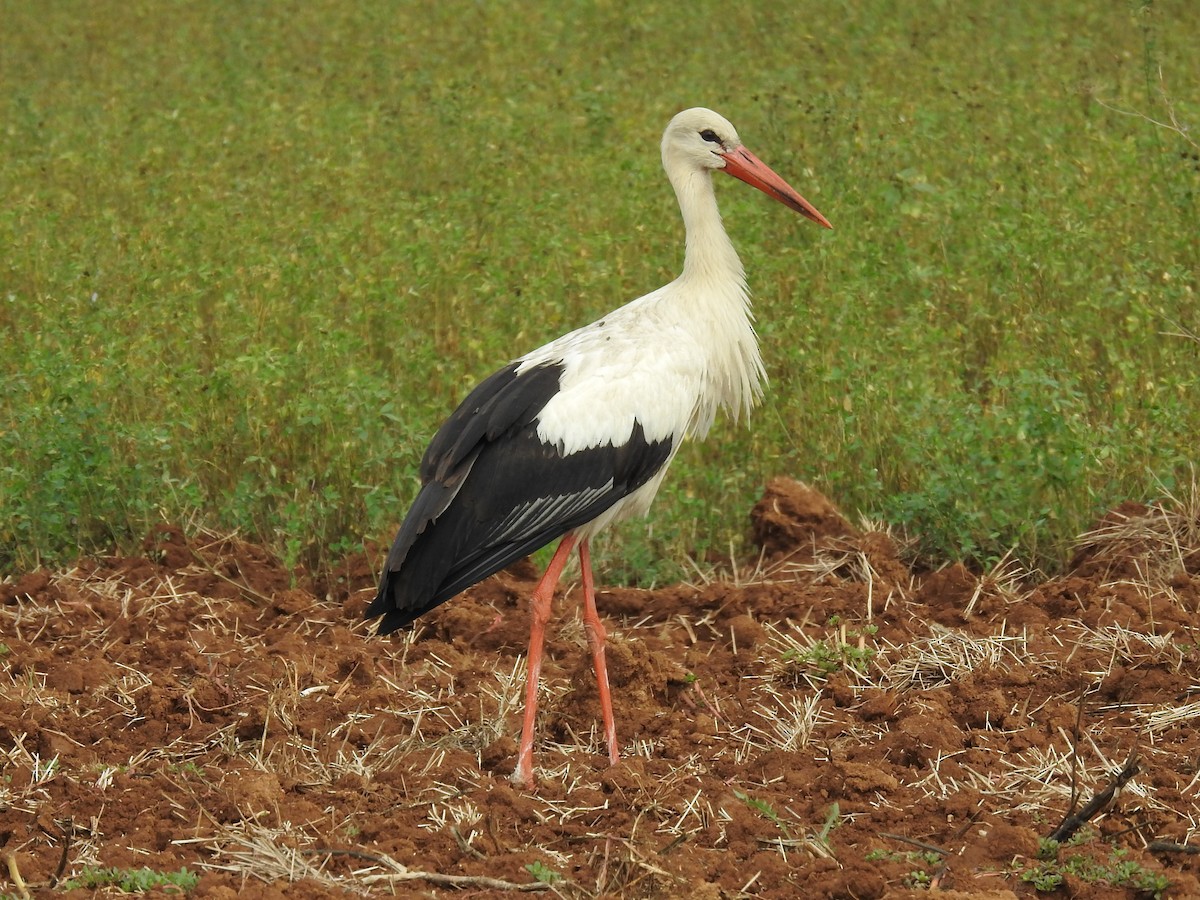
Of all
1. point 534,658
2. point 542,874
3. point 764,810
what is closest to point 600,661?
point 534,658

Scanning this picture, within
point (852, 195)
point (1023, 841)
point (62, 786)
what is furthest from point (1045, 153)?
point (62, 786)

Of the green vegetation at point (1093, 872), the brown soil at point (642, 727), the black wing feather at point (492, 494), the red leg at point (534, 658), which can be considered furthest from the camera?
the black wing feather at point (492, 494)

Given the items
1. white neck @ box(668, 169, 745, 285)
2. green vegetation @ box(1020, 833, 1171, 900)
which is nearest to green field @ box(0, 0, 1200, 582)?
white neck @ box(668, 169, 745, 285)

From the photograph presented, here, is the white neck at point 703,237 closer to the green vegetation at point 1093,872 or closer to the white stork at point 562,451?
the white stork at point 562,451

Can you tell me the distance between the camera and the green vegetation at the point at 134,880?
380 centimetres

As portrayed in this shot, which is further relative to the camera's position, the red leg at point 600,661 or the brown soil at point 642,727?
the red leg at point 600,661

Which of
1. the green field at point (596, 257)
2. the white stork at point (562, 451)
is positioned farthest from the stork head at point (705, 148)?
the green field at point (596, 257)

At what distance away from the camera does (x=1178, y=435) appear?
611cm

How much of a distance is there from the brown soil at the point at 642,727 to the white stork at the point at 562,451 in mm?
355

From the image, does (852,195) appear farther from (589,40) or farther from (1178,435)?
(589,40)

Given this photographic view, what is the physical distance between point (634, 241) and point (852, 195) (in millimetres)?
1246

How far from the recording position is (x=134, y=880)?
3.83 meters

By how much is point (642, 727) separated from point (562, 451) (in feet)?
2.97

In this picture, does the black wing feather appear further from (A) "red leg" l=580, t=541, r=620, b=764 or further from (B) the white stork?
(A) "red leg" l=580, t=541, r=620, b=764
